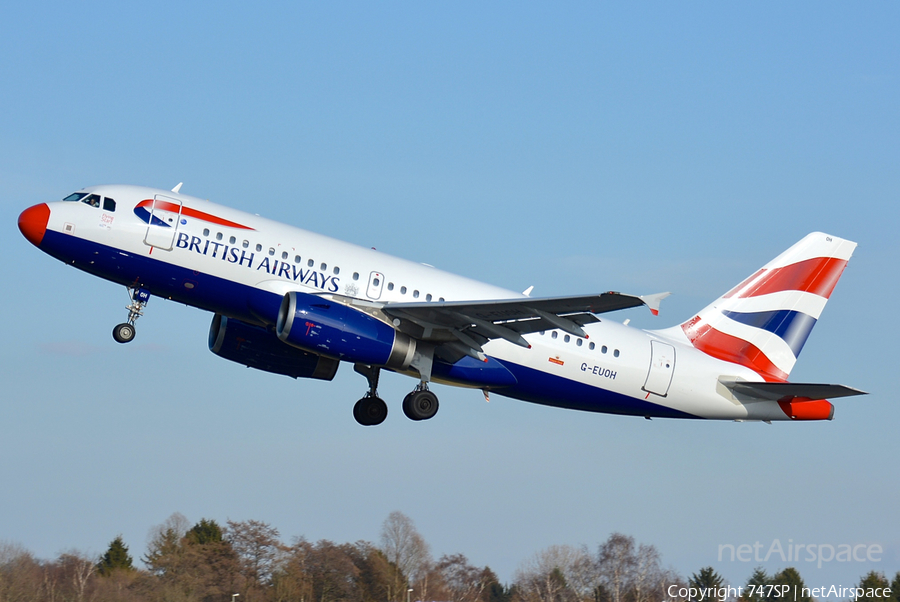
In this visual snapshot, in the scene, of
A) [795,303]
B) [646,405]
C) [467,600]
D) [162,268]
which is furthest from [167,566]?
[795,303]

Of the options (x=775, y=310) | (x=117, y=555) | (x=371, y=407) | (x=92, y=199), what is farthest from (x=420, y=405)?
(x=117, y=555)

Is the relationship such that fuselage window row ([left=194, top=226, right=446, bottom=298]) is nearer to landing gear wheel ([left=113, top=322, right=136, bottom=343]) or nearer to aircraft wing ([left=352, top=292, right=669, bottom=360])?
aircraft wing ([left=352, top=292, right=669, bottom=360])

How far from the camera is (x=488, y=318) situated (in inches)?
1102

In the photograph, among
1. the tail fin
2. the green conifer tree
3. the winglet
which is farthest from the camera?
the green conifer tree

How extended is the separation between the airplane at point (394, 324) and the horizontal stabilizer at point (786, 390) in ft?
0.15

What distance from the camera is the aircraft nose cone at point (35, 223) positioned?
27.7 metres

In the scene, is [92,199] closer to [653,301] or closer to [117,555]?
[653,301]

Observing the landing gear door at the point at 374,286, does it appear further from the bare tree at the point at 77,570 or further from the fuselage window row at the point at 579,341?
the bare tree at the point at 77,570

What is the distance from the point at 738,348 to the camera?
33.7m

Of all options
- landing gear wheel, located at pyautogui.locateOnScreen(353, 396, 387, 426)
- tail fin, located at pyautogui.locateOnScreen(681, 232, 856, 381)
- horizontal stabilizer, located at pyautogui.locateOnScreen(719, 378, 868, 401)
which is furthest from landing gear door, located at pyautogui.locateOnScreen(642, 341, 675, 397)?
landing gear wheel, located at pyautogui.locateOnScreen(353, 396, 387, 426)

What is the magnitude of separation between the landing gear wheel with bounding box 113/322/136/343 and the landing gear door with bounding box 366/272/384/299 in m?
6.85

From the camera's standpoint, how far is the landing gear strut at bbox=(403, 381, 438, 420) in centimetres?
3014

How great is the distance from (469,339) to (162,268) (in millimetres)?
8859

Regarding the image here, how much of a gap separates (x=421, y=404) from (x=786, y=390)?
36.9 ft
